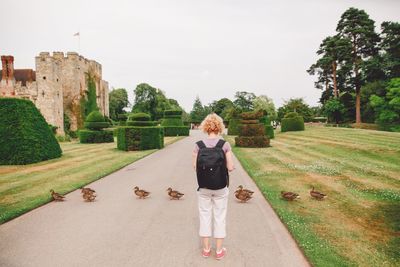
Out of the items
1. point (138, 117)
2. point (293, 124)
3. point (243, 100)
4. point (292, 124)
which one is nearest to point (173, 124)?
point (292, 124)

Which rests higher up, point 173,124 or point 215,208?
point 173,124

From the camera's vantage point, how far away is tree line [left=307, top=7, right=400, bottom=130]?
40.6 m

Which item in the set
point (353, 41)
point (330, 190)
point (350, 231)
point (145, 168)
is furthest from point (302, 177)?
point (353, 41)

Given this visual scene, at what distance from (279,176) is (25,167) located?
1221 cm

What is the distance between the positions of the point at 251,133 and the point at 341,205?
15.6 meters

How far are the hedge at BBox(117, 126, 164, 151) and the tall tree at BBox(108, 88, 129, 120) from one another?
6095 centimetres

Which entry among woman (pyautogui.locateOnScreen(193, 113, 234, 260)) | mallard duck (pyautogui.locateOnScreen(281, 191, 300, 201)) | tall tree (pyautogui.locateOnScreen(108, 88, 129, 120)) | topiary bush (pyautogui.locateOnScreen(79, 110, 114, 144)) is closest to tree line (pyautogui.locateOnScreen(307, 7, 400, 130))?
topiary bush (pyautogui.locateOnScreen(79, 110, 114, 144))

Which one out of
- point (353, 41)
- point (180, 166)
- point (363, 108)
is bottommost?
point (180, 166)

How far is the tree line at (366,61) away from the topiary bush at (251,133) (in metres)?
25.0

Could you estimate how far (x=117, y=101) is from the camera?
86062mm

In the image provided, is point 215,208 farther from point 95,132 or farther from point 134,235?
point 95,132

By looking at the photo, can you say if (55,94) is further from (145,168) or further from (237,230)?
(237,230)

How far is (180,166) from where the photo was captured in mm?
14406

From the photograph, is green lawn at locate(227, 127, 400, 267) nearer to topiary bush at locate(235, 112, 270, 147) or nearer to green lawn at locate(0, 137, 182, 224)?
green lawn at locate(0, 137, 182, 224)
